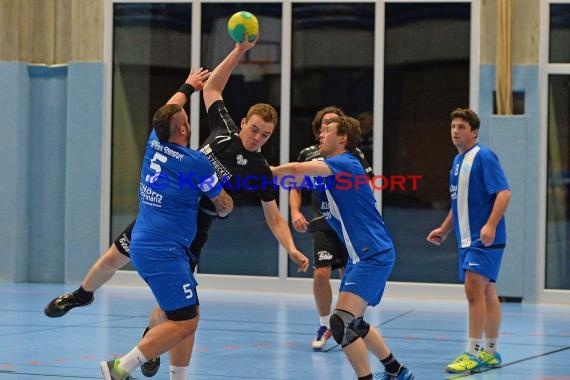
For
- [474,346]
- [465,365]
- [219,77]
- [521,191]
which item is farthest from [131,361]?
[521,191]

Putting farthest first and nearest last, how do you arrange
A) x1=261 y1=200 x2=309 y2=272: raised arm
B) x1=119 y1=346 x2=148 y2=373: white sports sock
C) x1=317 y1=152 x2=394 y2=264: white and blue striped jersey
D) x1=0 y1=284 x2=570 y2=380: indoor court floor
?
x1=0 y1=284 x2=570 y2=380: indoor court floor < x1=261 y1=200 x2=309 y2=272: raised arm < x1=317 y1=152 x2=394 y2=264: white and blue striped jersey < x1=119 y1=346 x2=148 y2=373: white sports sock

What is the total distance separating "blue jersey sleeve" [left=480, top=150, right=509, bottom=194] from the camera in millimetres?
8930

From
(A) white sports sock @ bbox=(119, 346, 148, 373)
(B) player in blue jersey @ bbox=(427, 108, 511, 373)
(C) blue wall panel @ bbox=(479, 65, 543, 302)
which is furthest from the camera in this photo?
(C) blue wall panel @ bbox=(479, 65, 543, 302)

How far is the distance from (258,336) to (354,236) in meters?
3.25

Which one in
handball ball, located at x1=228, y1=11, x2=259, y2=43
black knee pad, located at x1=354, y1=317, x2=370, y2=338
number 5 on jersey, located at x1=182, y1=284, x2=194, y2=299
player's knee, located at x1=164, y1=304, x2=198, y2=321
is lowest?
black knee pad, located at x1=354, y1=317, x2=370, y2=338

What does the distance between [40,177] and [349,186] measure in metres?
8.77

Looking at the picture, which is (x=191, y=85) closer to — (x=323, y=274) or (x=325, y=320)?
(x=323, y=274)

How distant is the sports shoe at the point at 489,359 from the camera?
8.90 meters

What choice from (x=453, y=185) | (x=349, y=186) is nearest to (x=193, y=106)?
(x=453, y=185)

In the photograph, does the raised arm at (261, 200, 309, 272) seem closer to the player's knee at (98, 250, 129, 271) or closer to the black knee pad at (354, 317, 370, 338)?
the black knee pad at (354, 317, 370, 338)

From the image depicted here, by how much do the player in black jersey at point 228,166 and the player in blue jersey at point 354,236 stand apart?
36cm

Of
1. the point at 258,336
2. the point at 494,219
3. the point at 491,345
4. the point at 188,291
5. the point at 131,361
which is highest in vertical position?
the point at 494,219

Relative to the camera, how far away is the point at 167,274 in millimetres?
6785

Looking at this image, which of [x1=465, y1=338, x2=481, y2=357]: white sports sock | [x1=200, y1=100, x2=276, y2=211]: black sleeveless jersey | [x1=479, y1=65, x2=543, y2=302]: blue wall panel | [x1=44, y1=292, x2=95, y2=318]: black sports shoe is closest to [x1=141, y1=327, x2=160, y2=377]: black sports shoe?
[x1=44, y1=292, x2=95, y2=318]: black sports shoe
